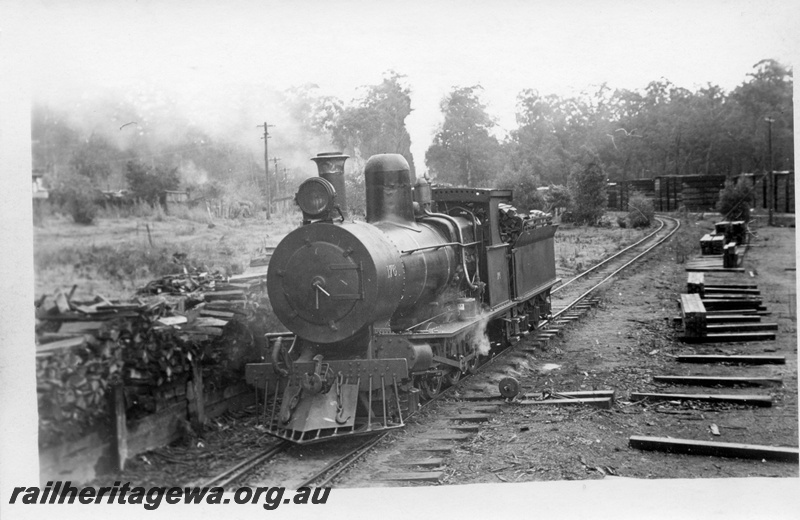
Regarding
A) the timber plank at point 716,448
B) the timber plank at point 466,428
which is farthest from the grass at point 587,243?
the timber plank at point 716,448

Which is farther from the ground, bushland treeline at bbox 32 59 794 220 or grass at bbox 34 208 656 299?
bushland treeline at bbox 32 59 794 220

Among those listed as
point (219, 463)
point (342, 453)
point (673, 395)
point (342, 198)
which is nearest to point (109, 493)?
point (219, 463)

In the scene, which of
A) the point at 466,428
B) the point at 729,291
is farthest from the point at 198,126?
the point at 729,291

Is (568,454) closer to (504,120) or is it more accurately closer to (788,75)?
(788,75)

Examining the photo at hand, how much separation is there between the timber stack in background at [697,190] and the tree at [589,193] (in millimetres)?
339

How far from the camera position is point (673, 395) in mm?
8125

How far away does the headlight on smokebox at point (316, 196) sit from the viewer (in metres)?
7.12

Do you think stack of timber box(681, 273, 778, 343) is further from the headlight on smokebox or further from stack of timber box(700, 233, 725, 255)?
the headlight on smokebox

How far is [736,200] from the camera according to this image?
11.9 m

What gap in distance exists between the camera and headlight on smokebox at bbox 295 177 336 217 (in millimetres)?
7123

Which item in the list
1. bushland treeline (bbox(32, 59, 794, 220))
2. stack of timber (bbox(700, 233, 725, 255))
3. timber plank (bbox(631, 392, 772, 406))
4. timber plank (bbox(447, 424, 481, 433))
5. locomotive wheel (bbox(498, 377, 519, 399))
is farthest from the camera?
stack of timber (bbox(700, 233, 725, 255))

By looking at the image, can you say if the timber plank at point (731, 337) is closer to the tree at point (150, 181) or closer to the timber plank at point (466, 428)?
the timber plank at point (466, 428)

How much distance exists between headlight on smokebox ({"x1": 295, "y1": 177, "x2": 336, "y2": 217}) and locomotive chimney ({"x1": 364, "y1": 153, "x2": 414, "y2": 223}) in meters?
1.44

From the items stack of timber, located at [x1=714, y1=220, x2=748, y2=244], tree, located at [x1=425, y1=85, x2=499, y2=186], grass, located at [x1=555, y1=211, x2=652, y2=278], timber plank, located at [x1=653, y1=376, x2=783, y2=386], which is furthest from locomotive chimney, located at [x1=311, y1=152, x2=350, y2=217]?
grass, located at [x1=555, y1=211, x2=652, y2=278]
